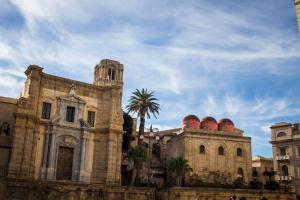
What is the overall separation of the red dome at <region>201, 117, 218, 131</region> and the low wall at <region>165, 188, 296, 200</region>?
37.6 feet

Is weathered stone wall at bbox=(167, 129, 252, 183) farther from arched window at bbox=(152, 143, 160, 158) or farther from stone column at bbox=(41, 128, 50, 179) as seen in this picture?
stone column at bbox=(41, 128, 50, 179)

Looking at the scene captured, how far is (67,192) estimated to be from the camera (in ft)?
98.4

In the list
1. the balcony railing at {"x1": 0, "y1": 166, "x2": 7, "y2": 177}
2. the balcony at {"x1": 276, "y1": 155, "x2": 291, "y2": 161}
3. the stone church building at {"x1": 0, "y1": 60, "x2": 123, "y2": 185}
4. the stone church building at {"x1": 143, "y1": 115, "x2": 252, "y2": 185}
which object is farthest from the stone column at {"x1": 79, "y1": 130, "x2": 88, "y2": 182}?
the balcony at {"x1": 276, "y1": 155, "x2": 291, "y2": 161}

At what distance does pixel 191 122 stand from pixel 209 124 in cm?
276

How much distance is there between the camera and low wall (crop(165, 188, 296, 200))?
35.2 metres

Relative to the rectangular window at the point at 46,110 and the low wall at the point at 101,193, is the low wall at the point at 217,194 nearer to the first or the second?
the low wall at the point at 101,193

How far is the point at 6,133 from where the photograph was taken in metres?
35.8

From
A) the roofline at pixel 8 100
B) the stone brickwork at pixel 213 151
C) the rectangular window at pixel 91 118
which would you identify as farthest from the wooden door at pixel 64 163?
the stone brickwork at pixel 213 151

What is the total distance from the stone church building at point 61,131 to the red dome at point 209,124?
1644cm

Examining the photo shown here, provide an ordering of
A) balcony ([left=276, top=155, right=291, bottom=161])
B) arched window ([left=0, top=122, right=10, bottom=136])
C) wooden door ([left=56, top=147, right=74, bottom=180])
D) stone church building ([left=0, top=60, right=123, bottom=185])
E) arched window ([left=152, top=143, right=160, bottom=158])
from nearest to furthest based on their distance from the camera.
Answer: stone church building ([left=0, top=60, right=123, bottom=185]), wooden door ([left=56, top=147, right=74, bottom=180]), arched window ([left=0, top=122, right=10, bottom=136]), balcony ([left=276, top=155, right=291, bottom=161]), arched window ([left=152, top=143, right=160, bottom=158])

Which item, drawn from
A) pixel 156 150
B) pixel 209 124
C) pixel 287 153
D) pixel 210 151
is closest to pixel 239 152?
pixel 210 151

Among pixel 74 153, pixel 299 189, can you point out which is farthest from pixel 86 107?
pixel 299 189

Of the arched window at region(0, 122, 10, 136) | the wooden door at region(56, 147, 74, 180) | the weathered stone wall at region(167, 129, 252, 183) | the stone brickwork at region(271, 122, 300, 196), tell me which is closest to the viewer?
the wooden door at region(56, 147, 74, 180)

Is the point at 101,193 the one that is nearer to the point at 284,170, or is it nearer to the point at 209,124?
the point at 209,124
